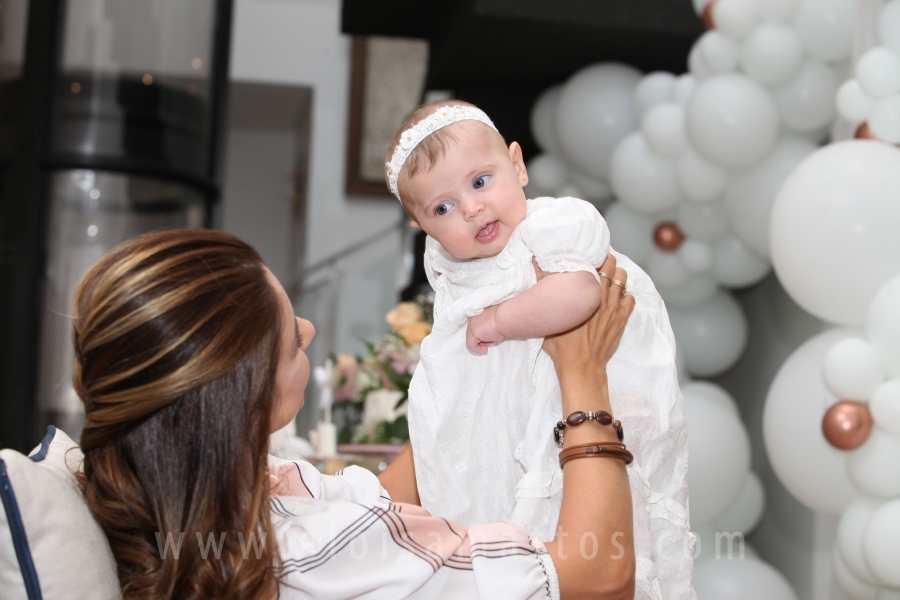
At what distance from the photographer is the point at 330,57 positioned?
24.3ft

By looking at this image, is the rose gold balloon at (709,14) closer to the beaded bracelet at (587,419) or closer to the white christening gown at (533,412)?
the white christening gown at (533,412)

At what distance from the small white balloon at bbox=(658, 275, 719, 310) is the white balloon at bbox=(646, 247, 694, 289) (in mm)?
30

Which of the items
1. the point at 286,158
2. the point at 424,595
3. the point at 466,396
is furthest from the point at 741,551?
the point at 286,158

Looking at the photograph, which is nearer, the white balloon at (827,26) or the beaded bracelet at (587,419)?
the beaded bracelet at (587,419)

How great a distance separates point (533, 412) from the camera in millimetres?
1370

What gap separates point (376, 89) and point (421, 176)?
20.0 ft

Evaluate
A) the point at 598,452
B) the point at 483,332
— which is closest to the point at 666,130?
the point at 483,332

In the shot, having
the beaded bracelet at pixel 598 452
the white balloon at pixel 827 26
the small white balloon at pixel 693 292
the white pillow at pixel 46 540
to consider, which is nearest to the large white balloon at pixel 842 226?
the white balloon at pixel 827 26

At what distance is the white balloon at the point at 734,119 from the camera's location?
8.93ft

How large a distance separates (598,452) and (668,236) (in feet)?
6.89

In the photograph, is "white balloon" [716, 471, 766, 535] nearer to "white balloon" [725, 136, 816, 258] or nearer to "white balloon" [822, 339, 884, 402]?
"white balloon" [725, 136, 816, 258]

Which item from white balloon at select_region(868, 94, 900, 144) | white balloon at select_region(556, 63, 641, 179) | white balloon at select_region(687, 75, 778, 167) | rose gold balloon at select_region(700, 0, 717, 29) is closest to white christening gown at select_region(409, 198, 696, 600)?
white balloon at select_region(868, 94, 900, 144)

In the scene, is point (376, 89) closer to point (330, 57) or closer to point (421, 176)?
point (330, 57)

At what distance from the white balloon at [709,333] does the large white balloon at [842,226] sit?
0.94 metres
